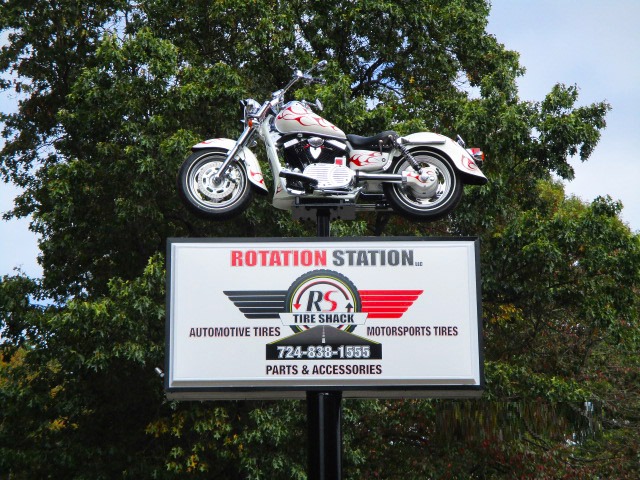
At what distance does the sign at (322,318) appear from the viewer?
10.4 m

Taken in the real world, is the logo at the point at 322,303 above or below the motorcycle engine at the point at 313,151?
below

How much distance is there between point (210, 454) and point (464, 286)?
8.45 metres

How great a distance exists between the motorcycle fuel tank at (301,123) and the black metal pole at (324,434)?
815 millimetres

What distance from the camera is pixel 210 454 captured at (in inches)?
703

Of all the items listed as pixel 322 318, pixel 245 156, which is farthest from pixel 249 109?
pixel 322 318

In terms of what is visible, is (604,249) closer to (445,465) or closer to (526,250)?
(526,250)

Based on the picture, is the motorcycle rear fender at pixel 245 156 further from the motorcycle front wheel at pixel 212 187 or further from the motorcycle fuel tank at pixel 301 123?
the motorcycle fuel tank at pixel 301 123

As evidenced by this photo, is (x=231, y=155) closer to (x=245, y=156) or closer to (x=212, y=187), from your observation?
(x=245, y=156)

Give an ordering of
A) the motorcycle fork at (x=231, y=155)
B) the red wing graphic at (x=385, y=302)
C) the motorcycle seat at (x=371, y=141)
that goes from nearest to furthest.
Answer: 1. the red wing graphic at (x=385, y=302)
2. the motorcycle fork at (x=231, y=155)
3. the motorcycle seat at (x=371, y=141)

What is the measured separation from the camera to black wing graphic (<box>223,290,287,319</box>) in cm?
1048

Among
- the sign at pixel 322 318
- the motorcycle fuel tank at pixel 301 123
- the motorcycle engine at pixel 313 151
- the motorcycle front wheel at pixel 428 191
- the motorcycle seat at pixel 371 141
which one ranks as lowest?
the sign at pixel 322 318

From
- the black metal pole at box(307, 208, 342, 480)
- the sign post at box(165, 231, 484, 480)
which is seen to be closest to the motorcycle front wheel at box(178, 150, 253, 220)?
the sign post at box(165, 231, 484, 480)

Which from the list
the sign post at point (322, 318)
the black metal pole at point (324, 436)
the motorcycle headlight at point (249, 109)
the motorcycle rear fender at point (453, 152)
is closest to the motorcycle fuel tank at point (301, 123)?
the motorcycle headlight at point (249, 109)

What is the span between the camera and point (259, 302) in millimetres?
10516
